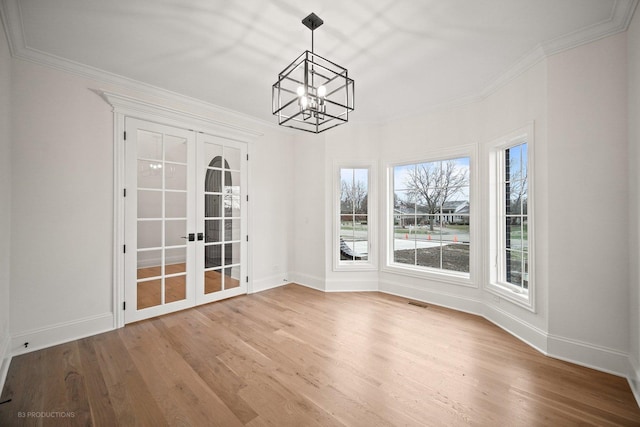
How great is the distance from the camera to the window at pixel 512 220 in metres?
2.68

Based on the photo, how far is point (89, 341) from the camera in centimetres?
262

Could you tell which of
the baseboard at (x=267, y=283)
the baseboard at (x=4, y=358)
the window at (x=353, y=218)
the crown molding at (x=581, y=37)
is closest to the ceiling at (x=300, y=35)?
the crown molding at (x=581, y=37)

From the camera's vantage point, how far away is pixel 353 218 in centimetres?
439

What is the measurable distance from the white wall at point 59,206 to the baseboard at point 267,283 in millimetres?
1836

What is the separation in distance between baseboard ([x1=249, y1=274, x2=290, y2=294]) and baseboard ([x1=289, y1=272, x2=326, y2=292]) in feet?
0.58

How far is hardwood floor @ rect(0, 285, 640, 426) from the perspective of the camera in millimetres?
1691

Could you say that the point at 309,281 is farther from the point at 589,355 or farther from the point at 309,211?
the point at 589,355

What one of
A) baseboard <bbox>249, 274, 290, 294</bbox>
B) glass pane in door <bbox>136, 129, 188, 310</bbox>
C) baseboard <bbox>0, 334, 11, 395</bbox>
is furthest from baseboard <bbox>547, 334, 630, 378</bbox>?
baseboard <bbox>0, 334, 11, 395</bbox>

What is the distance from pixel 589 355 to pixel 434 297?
64.2 inches

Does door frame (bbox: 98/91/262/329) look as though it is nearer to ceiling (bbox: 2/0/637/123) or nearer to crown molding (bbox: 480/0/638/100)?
ceiling (bbox: 2/0/637/123)

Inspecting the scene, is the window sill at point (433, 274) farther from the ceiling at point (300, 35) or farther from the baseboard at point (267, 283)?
the ceiling at point (300, 35)

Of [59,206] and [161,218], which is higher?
[59,206]

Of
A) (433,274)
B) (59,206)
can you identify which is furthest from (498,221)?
(59,206)

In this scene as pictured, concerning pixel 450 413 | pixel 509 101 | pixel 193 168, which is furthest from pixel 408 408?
pixel 193 168
